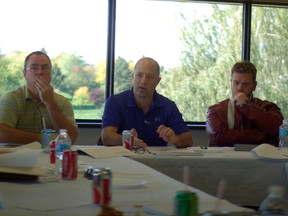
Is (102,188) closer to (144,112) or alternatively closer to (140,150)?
(140,150)

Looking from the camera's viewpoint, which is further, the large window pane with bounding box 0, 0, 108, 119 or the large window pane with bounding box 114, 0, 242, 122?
the large window pane with bounding box 114, 0, 242, 122

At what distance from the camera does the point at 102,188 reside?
1.44 meters

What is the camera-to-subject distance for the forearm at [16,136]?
3301mm

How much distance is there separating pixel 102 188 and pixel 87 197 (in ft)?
0.45

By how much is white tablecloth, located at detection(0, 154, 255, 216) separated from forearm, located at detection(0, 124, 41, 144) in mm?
1313

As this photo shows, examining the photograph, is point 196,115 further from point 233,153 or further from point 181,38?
point 233,153

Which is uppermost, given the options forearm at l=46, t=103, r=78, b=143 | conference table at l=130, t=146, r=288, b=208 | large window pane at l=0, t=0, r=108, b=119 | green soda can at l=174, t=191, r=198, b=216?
large window pane at l=0, t=0, r=108, b=119

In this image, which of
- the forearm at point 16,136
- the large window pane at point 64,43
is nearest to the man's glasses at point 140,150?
the forearm at point 16,136

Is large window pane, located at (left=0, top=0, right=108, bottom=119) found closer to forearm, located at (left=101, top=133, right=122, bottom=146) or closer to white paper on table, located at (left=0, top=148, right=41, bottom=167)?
forearm, located at (left=101, top=133, right=122, bottom=146)

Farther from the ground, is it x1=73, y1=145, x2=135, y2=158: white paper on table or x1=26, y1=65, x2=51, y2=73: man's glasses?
x1=26, y1=65, x2=51, y2=73: man's glasses

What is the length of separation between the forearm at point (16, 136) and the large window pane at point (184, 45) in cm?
226

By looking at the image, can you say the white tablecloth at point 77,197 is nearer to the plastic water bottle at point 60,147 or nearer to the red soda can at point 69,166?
the red soda can at point 69,166

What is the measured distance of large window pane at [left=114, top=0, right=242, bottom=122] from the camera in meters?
5.53

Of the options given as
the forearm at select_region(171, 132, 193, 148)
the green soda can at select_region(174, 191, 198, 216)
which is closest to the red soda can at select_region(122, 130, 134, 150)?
the forearm at select_region(171, 132, 193, 148)
